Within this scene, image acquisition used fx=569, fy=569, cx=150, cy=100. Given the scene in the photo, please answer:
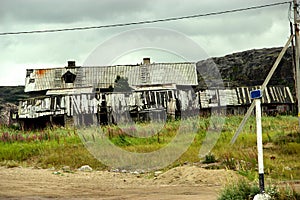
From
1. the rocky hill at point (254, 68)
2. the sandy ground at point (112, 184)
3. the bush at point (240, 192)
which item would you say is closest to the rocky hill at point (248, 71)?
the rocky hill at point (254, 68)

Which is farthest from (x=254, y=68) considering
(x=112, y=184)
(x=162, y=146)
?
(x=112, y=184)

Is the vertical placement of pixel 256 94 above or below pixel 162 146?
above

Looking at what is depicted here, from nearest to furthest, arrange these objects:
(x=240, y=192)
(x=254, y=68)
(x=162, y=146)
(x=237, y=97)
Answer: (x=240, y=192)
(x=162, y=146)
(x=237, y=97)
(x=254, y=68)

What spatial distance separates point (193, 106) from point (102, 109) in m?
7.36

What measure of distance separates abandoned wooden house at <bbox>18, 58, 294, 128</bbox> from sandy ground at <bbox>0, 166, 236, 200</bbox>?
1511cm

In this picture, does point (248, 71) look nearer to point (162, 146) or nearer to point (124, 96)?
point (124, 96)

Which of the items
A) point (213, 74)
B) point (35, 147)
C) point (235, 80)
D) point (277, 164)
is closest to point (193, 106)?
point (213, 74)

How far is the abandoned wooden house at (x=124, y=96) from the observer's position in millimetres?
36656

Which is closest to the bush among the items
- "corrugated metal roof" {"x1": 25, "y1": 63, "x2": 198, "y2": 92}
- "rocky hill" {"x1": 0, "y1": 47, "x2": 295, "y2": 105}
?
"corrugated metal roof" {"x1": 25, "y1": 63, "x2": 198, "y2": 92}

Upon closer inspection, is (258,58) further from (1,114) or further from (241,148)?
(241,148)

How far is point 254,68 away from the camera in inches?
3214

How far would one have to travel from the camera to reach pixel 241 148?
21.4 m

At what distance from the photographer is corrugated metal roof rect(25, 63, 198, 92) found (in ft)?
149

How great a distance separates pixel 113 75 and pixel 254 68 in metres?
36.4
